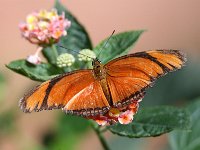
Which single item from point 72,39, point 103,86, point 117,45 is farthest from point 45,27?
point 103,86

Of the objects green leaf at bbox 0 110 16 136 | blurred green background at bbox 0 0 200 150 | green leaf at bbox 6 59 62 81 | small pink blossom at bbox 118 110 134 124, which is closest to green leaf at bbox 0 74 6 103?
blurred green background at bbox 0 0 200 150

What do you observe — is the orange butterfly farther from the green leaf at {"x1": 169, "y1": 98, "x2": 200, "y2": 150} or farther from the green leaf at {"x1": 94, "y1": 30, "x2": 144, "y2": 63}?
the green leaf at {"x1": 169, "y1": 98, "x2": 200, "y2": 150}

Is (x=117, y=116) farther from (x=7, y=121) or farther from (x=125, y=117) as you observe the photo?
(x=7, y=121)

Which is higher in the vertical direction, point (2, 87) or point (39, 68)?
point (39, 68)

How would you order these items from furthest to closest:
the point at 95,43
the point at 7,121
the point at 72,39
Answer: the point at 95,43, the point at 7,121, the point at 72,39

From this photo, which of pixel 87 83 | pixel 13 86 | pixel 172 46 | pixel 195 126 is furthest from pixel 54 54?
pixel 172 46

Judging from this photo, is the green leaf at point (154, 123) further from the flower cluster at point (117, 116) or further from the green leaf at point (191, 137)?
the green leaf at point (191, 137)

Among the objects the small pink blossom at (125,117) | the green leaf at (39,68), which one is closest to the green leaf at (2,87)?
the green leaf at (39,68)
